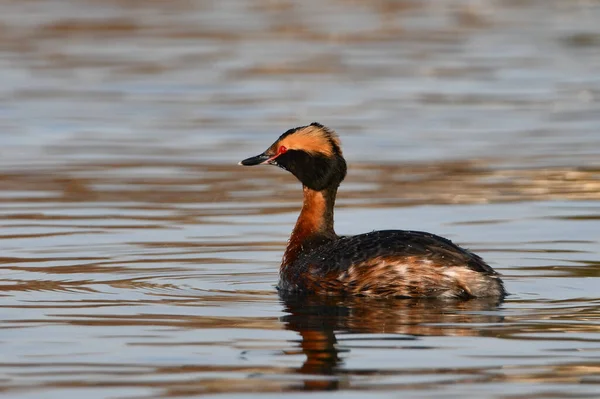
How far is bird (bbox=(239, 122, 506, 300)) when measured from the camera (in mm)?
9859

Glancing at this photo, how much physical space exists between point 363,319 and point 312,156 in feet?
6.80

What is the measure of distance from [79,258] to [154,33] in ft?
66.2

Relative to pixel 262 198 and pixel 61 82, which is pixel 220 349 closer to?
pixel 262 198

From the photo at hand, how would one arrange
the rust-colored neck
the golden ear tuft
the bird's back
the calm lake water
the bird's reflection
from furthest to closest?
1. the rust-colored neck
2. the golden ear tuft
3. the bird's back
4. the bird's reflection
5. the calm lake water

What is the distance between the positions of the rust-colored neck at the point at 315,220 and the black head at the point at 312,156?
0.06 meters

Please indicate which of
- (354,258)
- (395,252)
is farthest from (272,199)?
(395,252)

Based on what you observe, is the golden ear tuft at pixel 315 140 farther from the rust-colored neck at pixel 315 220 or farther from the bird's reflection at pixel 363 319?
the bird's reflection at pixel 363 319

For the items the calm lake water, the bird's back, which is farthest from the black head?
the bird's back

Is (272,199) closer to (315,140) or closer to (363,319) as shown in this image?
(315,140)

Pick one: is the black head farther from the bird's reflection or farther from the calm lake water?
the bird's reflection

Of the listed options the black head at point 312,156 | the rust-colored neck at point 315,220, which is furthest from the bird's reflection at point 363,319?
the black head at point 312,156

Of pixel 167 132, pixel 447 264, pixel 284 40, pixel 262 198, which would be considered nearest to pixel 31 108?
pixel 167 132

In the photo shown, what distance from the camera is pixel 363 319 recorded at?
30.6 feet

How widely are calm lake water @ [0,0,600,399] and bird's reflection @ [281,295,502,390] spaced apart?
28 mm
